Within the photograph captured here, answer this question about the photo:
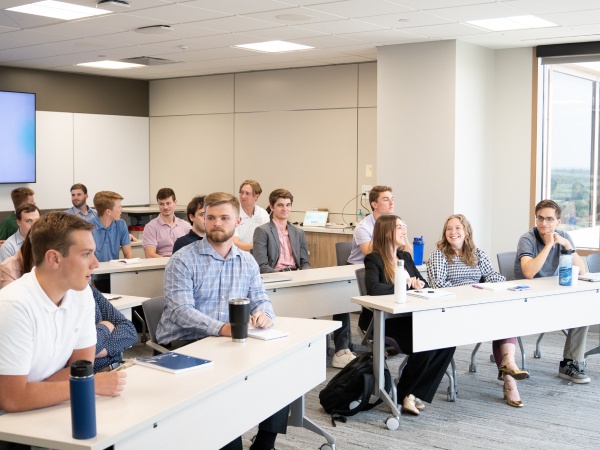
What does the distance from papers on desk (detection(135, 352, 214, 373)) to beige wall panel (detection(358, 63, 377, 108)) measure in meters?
6.40

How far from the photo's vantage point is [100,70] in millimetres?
10133

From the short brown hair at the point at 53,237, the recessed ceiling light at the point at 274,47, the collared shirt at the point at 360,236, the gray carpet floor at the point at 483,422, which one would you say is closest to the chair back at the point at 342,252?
the collared shirt at the point at 360,236

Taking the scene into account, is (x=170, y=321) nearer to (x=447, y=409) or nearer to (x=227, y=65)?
(x=447, y=409)

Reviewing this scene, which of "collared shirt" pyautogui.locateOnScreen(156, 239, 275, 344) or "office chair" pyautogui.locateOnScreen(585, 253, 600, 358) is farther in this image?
"office chair" pyautogui.locateOnScreen(585, 253, 600, 358)

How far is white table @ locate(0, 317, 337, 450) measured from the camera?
2375 millimetres

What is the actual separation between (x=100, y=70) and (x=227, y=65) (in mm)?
1790

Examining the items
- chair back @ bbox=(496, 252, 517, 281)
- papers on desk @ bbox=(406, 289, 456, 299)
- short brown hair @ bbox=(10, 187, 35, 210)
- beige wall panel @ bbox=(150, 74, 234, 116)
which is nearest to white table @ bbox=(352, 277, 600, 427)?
papers on desk @ bbox=(406, 289, 456, 299)

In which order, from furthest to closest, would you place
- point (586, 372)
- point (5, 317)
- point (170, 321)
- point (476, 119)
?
point (476, 119)
point (586, 372)
point (170, 321)
point (5, 317)

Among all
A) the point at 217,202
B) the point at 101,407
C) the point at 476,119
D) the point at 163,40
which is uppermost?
the point at 163,40

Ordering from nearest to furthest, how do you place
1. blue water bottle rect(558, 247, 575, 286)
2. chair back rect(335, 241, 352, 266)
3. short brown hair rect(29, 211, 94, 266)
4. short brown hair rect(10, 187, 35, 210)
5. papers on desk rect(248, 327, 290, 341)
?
short brown hair rect(29, 211, 94, 266) → papers on desk rect(248, 327, 290, 341) → blue water bottle rect(558, 247, 575, 286) → chair back rect(335, 241, 352, 266) → short brown hair rect(10, 187, 35, 210)

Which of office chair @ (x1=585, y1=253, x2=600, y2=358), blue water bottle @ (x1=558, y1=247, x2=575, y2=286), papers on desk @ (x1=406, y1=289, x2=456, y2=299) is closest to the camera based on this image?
papers on desk @ (x1=406, y1=289, x2=456, y2=299)

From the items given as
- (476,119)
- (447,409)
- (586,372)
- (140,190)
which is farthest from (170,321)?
(140,190)

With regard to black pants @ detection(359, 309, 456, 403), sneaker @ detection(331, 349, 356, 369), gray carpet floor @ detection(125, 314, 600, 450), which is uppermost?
black pants @ detection(359, 309, 456, 403)

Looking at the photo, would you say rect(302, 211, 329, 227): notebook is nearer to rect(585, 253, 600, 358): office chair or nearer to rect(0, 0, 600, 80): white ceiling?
rect(0, 0, 600, 80): white ceiling
